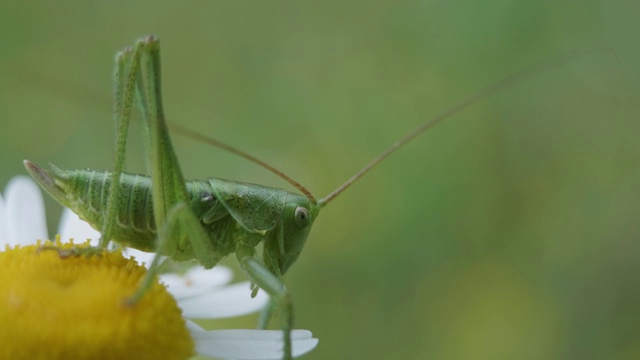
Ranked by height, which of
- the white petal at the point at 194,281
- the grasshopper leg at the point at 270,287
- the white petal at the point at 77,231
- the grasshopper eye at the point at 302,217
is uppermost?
the grasshopper eye at the point at 302,217

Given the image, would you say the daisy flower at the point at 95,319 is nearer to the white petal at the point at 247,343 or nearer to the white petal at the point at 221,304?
the white petal at the point at 247,343

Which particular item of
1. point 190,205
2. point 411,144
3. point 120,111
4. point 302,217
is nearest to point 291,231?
point 302,217

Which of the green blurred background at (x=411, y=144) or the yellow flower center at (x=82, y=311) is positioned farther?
the green blurred background at (x=411, y=144)

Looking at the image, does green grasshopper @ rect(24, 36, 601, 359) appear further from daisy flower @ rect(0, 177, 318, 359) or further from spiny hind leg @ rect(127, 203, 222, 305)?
daisy flower @ rect(0, 177, 318, 359)

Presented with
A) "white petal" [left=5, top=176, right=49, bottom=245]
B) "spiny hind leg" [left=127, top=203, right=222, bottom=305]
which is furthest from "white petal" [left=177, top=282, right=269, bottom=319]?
"white petal" [left=5, top=176, right=49, bottom=245]

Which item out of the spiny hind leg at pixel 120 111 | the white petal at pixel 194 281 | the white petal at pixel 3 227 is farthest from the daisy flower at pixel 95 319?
the white petal at pixel 3 227

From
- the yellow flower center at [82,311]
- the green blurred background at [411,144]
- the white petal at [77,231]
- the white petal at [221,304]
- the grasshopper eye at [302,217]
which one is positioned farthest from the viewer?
the green blurred background at [411,144]

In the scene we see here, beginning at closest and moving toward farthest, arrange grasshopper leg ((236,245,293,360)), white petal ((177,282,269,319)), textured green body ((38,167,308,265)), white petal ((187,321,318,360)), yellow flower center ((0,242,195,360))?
yellow flower center ((0,242,195,360))
grasshopper leg ((236,245,293,360))
white petal ((187,321,318,360))
textured green body ((38,167,308,265))
white petal ((177,282,269,319))

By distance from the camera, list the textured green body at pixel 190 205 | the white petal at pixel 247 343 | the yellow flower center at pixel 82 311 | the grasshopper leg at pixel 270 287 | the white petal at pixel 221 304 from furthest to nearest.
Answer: the white petal at pixel 221 304 < the textured green body at pixel 190 205 < the white petal at pixel 247 343 < the grasshopper leg at pixel 270 287 < the yellow flower center at pixel 82 311
